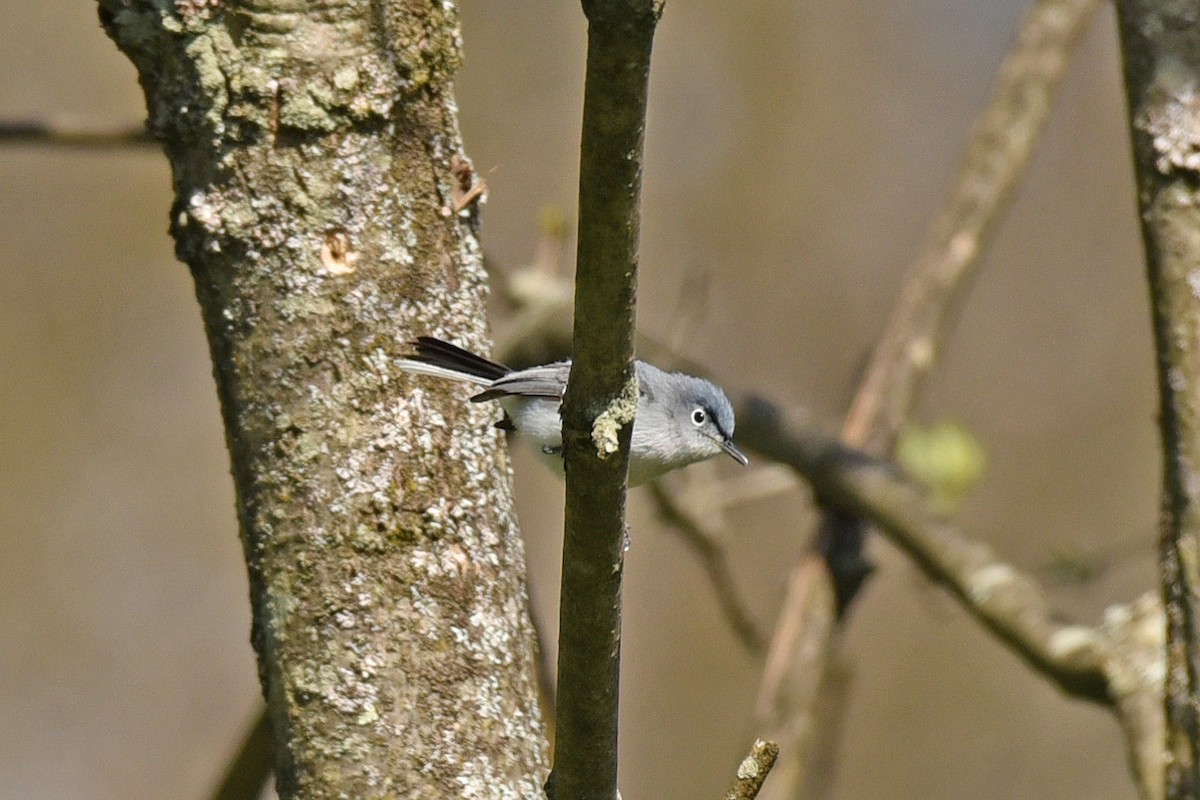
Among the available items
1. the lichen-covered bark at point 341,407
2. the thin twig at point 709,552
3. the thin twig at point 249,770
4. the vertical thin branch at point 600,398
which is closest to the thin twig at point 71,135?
the lichen-covered bark at point 341,407

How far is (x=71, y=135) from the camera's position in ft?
9.66

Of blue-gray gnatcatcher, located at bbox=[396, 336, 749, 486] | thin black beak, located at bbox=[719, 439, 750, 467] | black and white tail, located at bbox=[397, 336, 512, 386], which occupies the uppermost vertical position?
black and white tail, located at bbox=[397, 336, 512, 386]

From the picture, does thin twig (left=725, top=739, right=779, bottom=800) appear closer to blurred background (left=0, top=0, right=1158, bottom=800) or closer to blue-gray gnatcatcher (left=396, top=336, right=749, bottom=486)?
blue-gray gnatcatcher (left=396, top=336, right=749, bottom=486)

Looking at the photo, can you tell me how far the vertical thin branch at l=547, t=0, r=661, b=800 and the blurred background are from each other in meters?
4.06

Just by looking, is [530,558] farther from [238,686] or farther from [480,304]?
[480,304]

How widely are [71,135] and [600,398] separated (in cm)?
220

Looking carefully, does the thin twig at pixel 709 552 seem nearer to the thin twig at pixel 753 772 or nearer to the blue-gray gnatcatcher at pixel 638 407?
the blue-gray gnatcatcher at pixel 638 407

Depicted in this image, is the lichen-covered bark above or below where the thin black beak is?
above

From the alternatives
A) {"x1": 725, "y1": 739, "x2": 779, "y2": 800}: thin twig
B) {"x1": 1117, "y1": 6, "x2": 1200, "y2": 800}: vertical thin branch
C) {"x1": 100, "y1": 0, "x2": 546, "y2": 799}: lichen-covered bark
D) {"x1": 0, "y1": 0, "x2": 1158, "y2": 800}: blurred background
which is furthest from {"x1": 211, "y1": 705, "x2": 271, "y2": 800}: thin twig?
{"x1": 0, "y1": 0, "x2": 1158, "y2": 800}: blurred background

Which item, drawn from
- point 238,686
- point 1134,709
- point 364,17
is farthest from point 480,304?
point 238,686

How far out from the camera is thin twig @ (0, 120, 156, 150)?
9.43ft

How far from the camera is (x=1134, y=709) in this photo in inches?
99.0

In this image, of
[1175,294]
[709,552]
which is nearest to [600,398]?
[1175,294]

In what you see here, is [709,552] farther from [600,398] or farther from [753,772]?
[600,398]
